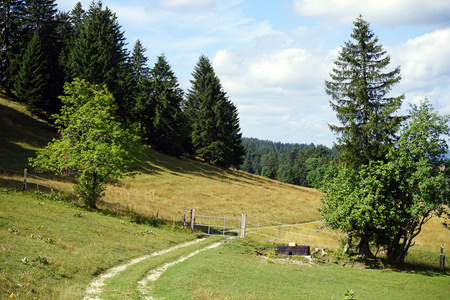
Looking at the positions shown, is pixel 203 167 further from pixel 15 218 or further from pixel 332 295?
pixel 332 295

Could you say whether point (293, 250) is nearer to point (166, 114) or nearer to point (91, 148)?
point (91, 148)

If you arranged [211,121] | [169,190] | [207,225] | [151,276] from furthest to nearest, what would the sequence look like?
[211,121] → [169,190] → [207,225] → [151,276]

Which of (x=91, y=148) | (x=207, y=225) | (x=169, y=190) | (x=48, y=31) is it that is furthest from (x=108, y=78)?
(x=207, y=225)

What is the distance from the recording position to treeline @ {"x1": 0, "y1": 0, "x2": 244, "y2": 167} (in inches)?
2026

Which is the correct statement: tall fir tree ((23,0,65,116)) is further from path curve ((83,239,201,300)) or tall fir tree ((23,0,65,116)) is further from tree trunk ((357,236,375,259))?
tree trunk ((357,236,375,259))

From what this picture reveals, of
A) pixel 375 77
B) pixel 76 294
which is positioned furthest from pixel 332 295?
pixel 375 77

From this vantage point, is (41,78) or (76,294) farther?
(41,78)

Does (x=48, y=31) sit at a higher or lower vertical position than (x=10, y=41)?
higher

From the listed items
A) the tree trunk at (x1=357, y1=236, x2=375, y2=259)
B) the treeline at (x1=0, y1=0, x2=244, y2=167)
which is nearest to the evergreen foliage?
the treeline at (x1=0, y1=0, x2=244, y2=167)

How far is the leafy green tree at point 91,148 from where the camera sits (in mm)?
28234

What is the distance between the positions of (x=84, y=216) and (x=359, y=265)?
64.3ft

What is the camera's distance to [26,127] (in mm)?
49469

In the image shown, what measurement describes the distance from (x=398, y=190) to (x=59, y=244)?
22.3 m

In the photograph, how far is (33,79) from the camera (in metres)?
49.7
